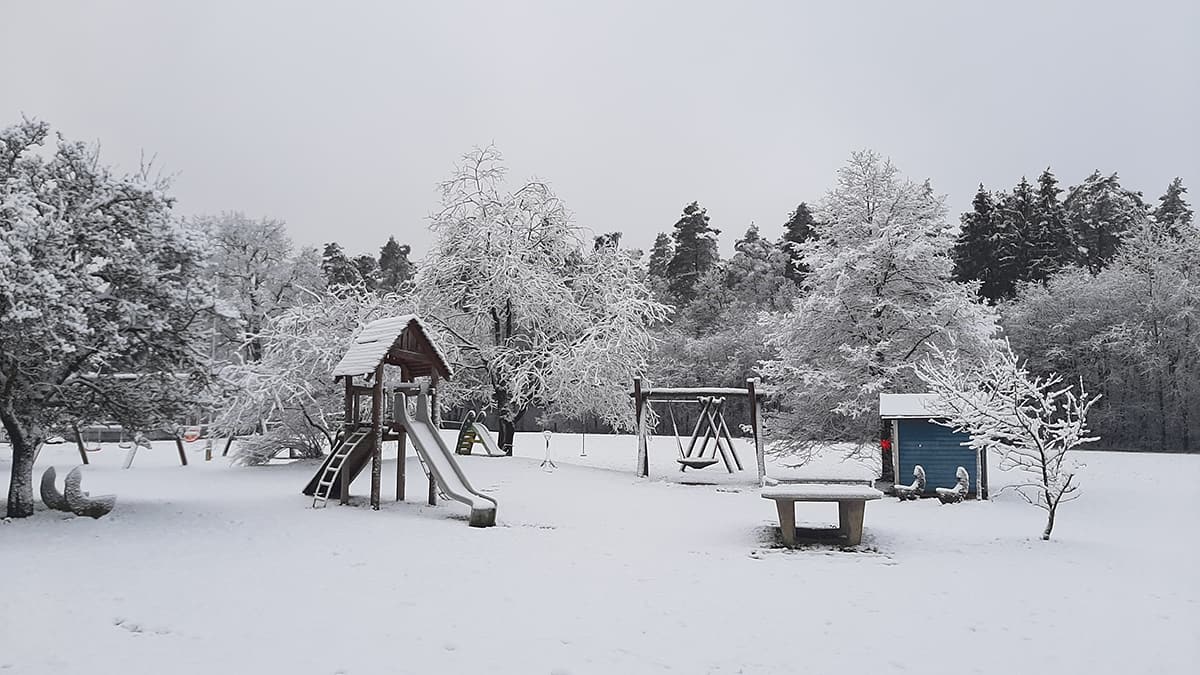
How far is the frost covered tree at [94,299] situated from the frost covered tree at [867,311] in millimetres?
12573

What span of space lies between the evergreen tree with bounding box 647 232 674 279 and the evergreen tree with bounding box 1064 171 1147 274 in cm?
2520

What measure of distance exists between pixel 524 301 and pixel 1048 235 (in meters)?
33.1

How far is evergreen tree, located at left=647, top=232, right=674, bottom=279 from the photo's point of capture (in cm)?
5734

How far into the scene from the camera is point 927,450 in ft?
51.3

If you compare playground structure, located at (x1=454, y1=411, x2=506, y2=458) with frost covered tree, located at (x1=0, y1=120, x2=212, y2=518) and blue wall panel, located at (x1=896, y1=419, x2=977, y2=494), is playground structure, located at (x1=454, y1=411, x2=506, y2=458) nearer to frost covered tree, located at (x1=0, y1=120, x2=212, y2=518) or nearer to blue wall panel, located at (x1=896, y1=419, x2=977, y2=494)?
frost covered tree, located at (x1=0, y1=120, x2=212, y2=518)

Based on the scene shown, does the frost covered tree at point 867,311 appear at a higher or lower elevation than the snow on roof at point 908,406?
higher

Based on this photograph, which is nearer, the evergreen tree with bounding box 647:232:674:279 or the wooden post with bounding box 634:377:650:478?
the wooden post with bounding box 634:377:650:478

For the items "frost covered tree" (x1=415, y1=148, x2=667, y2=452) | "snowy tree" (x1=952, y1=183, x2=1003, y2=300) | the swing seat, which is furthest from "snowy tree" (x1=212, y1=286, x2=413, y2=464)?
"snowy tree" (x1=952, y1=183, x2=1003, y2=300)

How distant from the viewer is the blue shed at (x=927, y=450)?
15.5 meters

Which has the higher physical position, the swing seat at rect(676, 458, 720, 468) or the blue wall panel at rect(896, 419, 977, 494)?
the blue wall panel at rect(896, 419, 977, 494)

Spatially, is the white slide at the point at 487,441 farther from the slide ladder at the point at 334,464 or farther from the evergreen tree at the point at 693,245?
the evergreen tree at the point at 693,245

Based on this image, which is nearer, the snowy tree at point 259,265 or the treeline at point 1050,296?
the treeline at point 1050,296

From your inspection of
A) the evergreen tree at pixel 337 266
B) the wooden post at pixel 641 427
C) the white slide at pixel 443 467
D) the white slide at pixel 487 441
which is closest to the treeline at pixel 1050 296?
the wooden post at pixel 641 427

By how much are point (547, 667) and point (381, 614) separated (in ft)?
5.97
